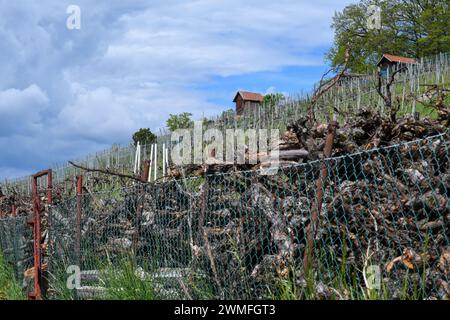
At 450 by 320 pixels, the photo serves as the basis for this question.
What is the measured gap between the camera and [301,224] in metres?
4.61

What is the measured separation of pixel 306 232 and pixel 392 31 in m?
51.2

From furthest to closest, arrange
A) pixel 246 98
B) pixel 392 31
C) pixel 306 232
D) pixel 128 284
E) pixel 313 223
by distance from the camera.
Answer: pixel 246 98 → pixel 392 31 → pixel 128 284 → pixel 306 232 → pixel 313 223

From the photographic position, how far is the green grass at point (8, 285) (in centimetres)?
831

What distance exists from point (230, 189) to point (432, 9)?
48176mm

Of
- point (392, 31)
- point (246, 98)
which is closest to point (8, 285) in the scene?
point (392, 31)

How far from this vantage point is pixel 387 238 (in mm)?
4211

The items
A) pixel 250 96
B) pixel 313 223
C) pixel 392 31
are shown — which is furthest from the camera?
pixel 250 96

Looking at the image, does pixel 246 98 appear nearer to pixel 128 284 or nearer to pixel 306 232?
pixel 128 284

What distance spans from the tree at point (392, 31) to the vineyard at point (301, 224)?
44.7 metres

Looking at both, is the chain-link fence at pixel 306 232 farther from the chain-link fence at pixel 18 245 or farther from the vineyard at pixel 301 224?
the chain-link fence at pixel 18 245

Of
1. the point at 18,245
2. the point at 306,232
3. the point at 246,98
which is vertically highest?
the point at 246,98
